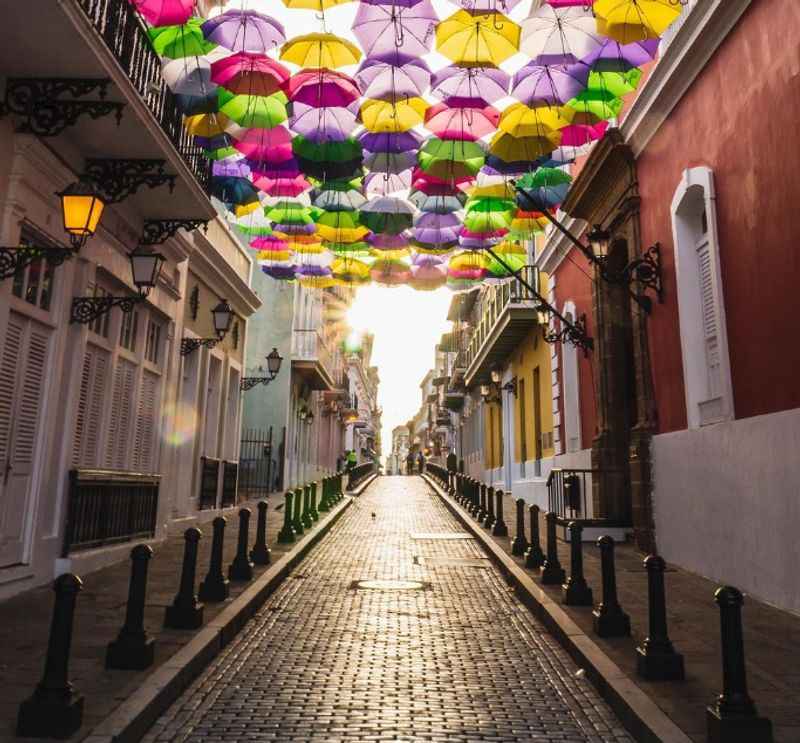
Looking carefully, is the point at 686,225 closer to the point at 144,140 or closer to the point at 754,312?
the point at 754,312

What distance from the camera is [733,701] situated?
3.64 m

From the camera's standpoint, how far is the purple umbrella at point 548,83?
27.6ft

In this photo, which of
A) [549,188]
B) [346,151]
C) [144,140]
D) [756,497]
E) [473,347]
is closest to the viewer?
[756,497]

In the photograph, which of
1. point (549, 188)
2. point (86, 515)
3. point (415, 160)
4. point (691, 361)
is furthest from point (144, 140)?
point (691, 361)

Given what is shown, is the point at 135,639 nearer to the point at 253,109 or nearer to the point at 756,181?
the point at 253,109

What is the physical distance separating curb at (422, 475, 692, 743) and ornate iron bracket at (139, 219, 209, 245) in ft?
22.6

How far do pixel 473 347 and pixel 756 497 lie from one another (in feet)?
86.3

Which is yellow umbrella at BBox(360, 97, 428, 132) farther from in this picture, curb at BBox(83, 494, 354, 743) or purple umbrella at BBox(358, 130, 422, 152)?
curb at BBox(83, 494, 354, 743)

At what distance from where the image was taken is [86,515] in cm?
909

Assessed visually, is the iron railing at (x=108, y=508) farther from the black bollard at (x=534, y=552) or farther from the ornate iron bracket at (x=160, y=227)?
the black bollard at (x=534, y=552)

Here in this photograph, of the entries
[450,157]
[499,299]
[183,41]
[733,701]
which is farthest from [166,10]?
[499,299]

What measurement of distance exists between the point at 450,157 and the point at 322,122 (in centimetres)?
183

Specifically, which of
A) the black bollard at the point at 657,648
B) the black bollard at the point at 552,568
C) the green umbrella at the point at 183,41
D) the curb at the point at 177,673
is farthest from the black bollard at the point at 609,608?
the green umbrella at the point at 183,41

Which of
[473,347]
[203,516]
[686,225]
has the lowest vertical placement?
[203,516]
